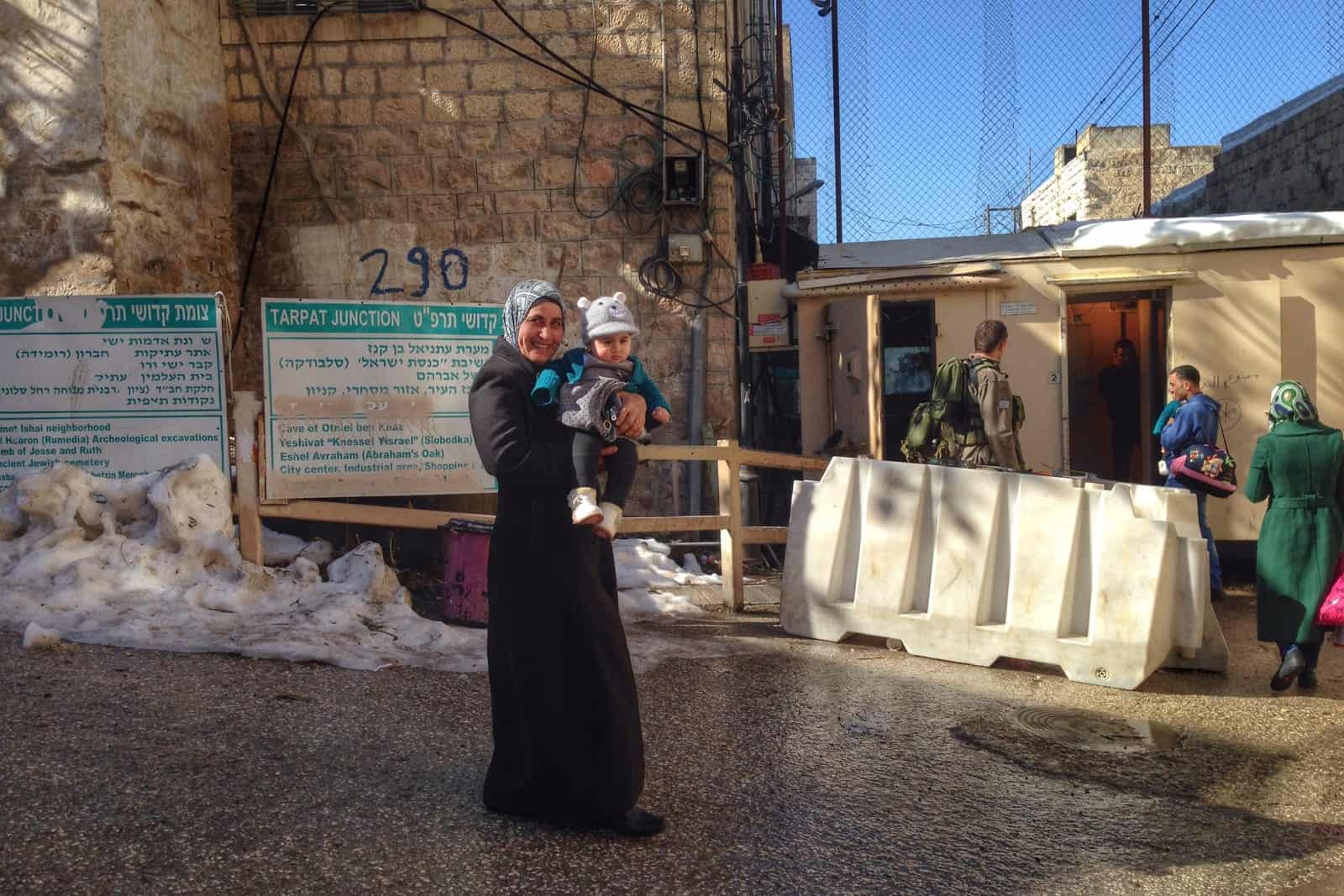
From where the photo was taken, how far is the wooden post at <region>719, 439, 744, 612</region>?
288 inches

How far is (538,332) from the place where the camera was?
11.0ft

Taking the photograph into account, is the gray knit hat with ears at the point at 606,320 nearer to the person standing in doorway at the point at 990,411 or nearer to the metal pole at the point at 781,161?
the person standing in doorway at the point at 990,411

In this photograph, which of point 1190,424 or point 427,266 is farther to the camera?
point 427,266

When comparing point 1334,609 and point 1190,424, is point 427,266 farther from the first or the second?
point 1334,609

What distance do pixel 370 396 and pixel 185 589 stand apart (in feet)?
5.49

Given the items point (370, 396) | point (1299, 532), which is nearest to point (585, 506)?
point (370, 396)

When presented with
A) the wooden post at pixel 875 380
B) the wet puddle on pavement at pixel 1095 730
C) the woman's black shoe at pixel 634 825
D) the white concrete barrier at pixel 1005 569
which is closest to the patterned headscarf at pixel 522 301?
the woman's black shoe at pixel 634 825

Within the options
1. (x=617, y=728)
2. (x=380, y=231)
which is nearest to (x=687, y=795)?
(x=617, y=728)

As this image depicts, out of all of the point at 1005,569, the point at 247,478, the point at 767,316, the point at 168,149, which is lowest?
the point at 1005,569

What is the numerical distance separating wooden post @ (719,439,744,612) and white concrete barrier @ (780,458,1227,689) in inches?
32.2

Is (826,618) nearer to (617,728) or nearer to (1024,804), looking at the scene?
(1024,804)

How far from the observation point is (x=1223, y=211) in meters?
14.1

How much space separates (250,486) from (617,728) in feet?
12.7

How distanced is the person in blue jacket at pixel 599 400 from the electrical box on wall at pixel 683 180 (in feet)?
19.9
